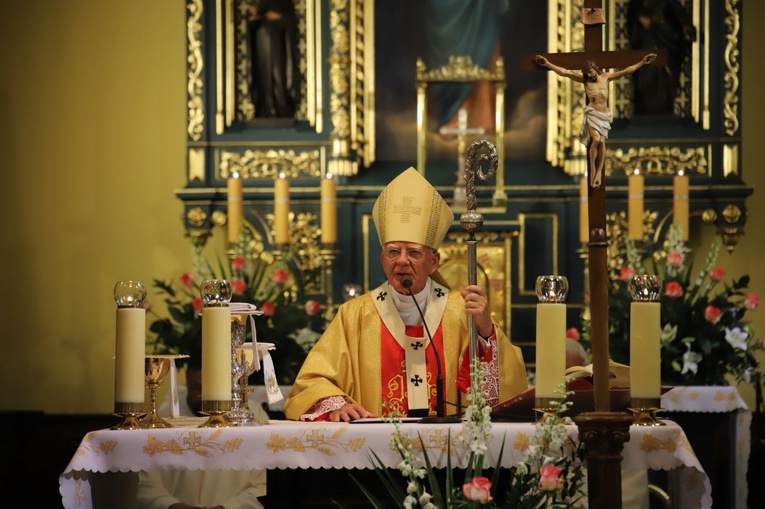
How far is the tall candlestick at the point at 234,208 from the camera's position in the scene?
799 cm

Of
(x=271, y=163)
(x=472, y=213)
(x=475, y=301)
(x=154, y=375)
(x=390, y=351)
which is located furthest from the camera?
(x=271, y=163)

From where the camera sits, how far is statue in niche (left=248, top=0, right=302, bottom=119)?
8.67 metres

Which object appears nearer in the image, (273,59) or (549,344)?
(549,344)

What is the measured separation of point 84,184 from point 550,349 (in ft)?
20.0

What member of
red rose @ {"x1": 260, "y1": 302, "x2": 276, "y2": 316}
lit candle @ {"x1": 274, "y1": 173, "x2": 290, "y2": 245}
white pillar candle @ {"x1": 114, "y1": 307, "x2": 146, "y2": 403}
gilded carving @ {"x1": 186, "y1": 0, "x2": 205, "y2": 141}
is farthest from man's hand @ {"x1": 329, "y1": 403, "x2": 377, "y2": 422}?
gilded carving @ {"x1": 186, "y1": 0, "x2": 205, "y2": 141}

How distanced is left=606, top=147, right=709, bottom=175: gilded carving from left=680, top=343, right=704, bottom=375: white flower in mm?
2064

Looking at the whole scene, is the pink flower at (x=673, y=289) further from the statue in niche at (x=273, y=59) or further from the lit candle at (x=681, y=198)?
the statue in niche at (x=273, y=59)

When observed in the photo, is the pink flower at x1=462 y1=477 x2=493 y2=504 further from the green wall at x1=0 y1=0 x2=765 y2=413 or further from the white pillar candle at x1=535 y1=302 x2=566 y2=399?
the green wall at x1=0 y1=0 x2=765 y2=413

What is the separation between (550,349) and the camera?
3490 millimetres

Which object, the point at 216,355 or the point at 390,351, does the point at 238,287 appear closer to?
the point at 390,351

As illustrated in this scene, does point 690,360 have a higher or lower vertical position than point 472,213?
lower

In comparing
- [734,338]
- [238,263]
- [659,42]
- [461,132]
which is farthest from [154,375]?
[659,42]

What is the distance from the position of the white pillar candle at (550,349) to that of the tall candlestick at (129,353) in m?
1.09

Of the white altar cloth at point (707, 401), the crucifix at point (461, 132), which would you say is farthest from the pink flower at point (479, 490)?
the crucifix at point (461, 132)
